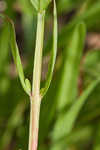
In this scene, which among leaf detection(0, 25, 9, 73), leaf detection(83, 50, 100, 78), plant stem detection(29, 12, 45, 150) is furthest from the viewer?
leaf detection(0, 25, 9, 73)

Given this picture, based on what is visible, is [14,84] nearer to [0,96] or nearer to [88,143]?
[0,96]

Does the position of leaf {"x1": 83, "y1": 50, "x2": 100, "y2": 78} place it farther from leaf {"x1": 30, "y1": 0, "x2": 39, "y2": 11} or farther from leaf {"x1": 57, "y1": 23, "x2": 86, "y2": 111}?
leaf {"x1": 30, "y1": 0, "x2": 39, "y2": 11}

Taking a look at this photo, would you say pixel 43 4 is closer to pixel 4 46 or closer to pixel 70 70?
pixel 70 70

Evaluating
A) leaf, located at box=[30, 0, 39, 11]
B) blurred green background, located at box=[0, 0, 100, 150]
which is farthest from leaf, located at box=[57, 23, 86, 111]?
leaf, located at box=[30, 0, 39, 11]

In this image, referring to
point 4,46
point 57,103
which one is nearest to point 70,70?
point 57,103

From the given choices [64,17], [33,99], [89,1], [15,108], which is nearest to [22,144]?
[15,108]

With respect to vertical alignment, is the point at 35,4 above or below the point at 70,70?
above

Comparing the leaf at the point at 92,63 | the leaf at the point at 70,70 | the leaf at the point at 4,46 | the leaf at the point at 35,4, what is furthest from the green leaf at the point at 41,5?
the leaf at the point at 4,46

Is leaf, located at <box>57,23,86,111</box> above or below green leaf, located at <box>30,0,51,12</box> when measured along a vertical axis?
below
